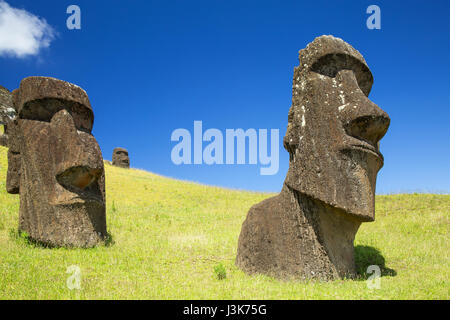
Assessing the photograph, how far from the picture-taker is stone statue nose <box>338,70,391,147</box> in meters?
5.95

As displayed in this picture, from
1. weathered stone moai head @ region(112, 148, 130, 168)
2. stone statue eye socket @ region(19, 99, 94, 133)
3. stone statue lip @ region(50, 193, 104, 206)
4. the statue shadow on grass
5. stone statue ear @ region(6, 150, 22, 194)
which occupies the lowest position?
the statue shadow on grass

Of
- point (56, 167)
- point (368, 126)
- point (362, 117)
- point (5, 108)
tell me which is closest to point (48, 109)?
point (56, 167)

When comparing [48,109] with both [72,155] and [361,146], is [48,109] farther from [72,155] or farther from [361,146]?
[361,146]

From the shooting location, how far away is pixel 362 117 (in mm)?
5938

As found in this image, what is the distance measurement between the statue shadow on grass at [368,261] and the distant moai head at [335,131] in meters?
1.76

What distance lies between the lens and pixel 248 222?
24.4 feet

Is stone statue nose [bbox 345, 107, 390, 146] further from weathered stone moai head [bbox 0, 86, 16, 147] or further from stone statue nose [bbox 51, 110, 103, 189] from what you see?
weathered stone moai head [bbox 0, 86, 16, 147]

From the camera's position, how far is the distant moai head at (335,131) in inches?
233

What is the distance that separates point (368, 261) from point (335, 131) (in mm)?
3708

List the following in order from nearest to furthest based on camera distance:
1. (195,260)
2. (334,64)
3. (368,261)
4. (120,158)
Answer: (334,64), (368,261), (195,260), (120,158)

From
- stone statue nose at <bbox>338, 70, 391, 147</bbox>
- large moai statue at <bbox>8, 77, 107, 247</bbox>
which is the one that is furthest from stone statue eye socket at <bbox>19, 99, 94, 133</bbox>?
stone statue nose at <bbox>338, 70, 391, 147</bbox>

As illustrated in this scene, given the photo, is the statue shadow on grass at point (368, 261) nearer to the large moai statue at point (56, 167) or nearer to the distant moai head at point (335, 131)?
the distant moai head at point (335, 131)

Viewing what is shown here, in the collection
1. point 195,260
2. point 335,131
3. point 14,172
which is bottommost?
point 195,260
